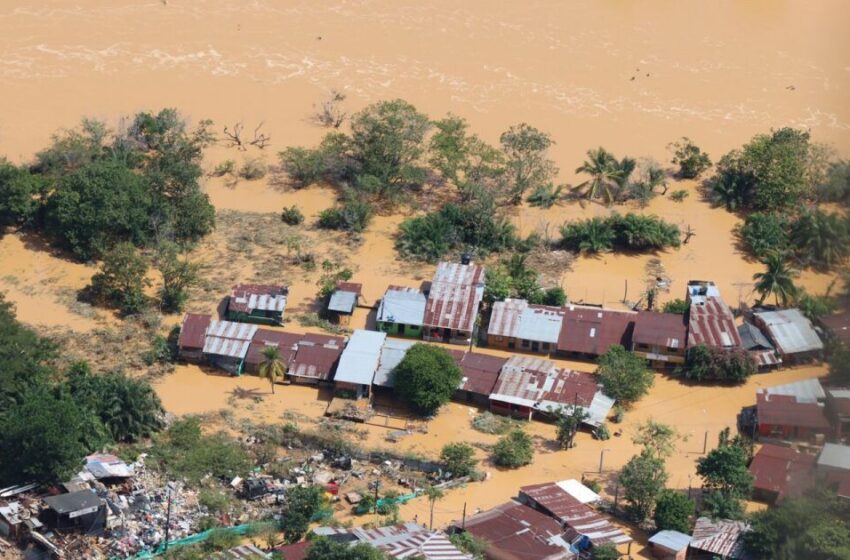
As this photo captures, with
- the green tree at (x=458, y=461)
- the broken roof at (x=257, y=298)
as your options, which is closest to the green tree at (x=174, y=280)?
the broken roof at (x=257, y=298)

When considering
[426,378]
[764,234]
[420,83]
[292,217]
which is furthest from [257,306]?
[420,83]

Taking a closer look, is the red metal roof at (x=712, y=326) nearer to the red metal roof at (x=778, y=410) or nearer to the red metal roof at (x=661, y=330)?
the red metal roof at (x=661, y=330)

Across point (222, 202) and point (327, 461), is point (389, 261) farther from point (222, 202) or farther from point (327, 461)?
point (327, 461)

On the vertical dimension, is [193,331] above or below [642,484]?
above

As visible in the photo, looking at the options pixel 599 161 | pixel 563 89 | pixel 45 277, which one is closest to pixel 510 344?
pixel 599 161

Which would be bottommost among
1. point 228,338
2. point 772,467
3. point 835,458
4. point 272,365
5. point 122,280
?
point 772,467

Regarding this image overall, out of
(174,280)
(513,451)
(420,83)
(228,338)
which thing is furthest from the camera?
(420,83)

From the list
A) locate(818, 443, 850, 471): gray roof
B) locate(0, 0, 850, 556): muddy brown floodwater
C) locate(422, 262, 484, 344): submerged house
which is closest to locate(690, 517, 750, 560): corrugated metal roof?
locate(0, 0, 850, 556): muddy brown floodwater

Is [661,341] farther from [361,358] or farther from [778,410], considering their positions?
[361,358]
